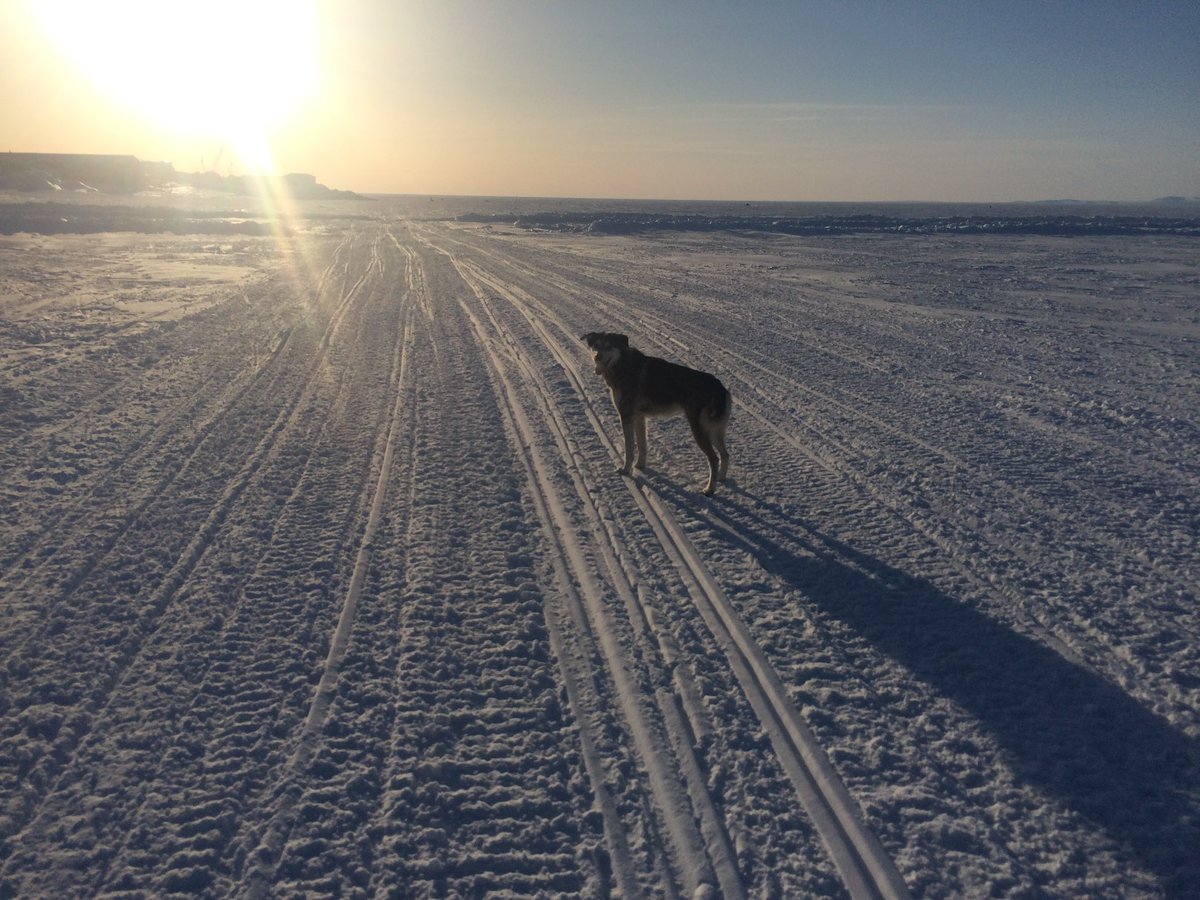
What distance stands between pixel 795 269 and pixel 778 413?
1765 centimetres

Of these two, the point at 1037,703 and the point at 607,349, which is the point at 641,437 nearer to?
the point at 607,349

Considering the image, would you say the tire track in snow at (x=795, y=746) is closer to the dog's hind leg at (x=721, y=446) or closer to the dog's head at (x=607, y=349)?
the dog's hind leg at (x=721, y=446)

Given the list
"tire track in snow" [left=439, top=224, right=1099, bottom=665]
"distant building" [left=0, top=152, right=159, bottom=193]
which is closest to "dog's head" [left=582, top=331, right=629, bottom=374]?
"tire track in snow" [left=439, top=224, right=1099, bottom=665]

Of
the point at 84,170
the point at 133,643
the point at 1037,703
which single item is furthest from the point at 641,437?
the point at 84,170

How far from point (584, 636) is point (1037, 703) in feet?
7.73

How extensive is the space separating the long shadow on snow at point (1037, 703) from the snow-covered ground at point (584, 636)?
19 millimetres

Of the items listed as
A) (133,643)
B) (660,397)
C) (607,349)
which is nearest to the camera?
(133,643)

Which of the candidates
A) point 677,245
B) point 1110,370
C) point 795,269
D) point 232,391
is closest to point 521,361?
point 232,391

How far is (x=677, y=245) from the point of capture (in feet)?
117

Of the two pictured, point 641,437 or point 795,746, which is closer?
point 795,746

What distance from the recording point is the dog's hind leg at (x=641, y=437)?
264 inches

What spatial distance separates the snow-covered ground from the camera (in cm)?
272

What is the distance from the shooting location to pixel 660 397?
21.1 feet

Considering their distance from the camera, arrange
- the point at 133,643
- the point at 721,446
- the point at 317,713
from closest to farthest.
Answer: the point at 317,713
the point at 133,643
the point at 721,446
